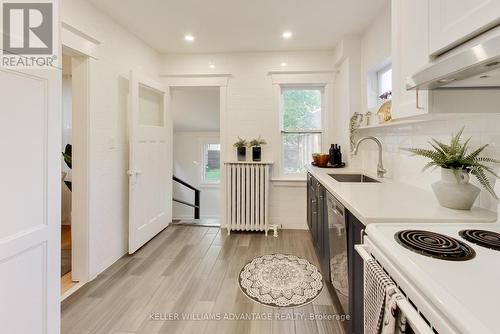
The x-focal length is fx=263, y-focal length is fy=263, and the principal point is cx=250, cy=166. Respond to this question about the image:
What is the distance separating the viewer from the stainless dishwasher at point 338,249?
156 centimetres

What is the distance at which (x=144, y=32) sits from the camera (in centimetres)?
312

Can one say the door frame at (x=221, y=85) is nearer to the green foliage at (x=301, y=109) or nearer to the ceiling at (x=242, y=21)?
the ceiling at (x=242, y=21)

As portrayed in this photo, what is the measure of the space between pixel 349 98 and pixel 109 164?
9.37ft

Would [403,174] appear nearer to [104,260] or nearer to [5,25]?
[5,25]

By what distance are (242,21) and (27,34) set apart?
77.5 inches

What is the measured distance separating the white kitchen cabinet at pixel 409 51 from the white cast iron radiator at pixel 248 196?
2.26 metres

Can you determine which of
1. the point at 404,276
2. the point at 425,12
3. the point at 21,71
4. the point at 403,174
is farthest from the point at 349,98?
the point at 21,71

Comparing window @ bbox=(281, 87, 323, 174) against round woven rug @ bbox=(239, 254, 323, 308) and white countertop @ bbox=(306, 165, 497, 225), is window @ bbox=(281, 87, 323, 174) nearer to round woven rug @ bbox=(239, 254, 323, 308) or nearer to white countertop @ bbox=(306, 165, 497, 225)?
round woven rug @ bbox=(239, 254, 323, 308)

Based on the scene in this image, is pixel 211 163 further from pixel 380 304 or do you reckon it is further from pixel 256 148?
pixel 380 304

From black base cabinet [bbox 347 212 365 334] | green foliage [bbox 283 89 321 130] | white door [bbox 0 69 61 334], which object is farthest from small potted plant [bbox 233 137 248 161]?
white door [bbox 0 69 61 334]

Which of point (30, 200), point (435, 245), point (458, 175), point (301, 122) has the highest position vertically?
point (301, 122)

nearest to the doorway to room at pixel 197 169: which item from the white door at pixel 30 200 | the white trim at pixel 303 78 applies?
the white trim at pixel 303 78

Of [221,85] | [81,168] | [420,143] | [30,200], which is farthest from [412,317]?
[221,85]

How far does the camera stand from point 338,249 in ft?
5.64
